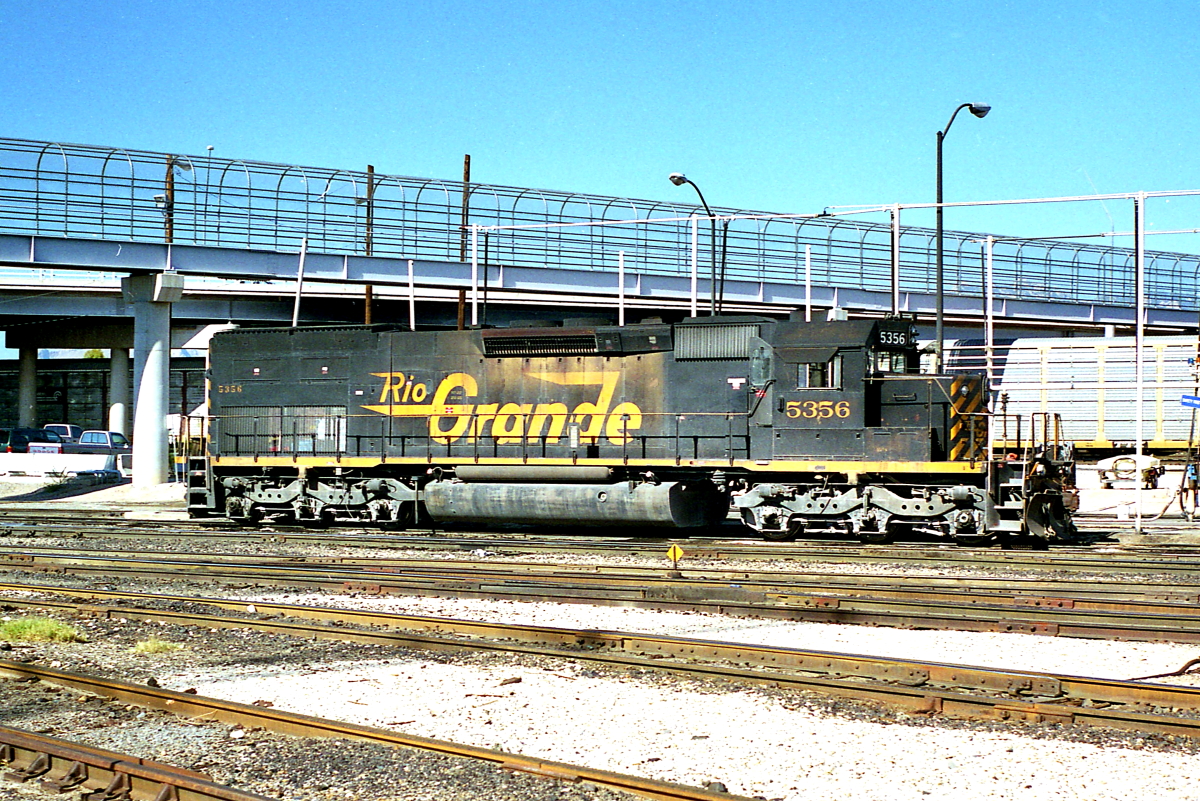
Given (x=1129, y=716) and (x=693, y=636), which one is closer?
(x=1129, y=716)

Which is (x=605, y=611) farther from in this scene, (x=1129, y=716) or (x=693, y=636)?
(x=1129, y=716)

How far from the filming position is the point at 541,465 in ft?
60.4

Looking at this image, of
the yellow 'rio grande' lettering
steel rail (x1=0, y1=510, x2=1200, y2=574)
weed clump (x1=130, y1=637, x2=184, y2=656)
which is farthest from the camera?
the yellow 'rio grande' lettering

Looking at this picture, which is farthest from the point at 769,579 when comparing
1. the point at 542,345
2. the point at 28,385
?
the point at 28,385

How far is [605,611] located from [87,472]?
30289mm

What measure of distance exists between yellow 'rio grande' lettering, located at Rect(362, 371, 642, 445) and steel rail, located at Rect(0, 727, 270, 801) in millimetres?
12739

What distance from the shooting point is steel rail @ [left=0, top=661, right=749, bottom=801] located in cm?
532

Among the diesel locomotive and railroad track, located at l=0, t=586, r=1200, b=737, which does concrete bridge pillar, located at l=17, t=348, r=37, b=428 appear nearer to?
the diesel locomotive

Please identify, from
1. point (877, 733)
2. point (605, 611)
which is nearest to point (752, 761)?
point (877, 733)

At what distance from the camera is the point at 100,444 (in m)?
45.8

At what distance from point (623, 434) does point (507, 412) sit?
81.3 inches

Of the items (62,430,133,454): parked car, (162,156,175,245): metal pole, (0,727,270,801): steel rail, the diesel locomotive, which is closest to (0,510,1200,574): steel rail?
the diesel locomotive

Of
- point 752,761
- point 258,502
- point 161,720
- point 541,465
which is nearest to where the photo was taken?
point 752,761

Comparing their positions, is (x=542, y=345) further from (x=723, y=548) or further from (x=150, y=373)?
(x=150, y=373)
